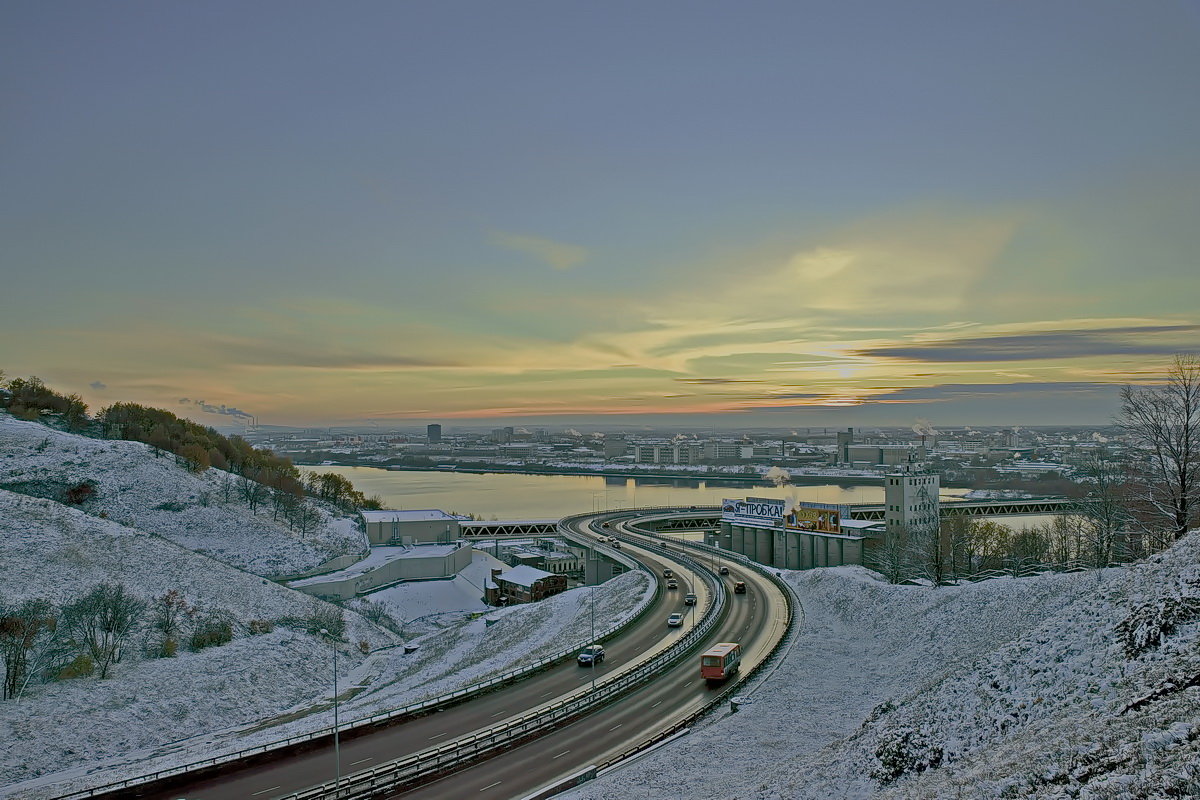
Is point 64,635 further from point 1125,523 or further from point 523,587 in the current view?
point 1125,523

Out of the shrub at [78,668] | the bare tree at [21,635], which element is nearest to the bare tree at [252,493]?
the bare tree at [21,635]

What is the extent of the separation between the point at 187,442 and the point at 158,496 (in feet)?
77.2

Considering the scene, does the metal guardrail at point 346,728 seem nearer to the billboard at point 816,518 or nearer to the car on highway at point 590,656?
the car on highway at point 590,656

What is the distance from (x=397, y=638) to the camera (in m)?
46.5

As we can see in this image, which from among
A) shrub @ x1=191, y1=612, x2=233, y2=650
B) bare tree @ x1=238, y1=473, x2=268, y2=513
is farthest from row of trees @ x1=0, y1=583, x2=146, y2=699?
bare tree @ x1=238, y1=473, x2=268, y2=513

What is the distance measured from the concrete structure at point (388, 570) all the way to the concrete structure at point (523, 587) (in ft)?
19.4

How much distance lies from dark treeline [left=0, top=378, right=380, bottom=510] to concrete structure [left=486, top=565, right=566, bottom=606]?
20555 mm

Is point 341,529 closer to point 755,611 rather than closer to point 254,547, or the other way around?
point 254,547

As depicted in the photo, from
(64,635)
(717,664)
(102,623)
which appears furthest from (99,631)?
(717,664)

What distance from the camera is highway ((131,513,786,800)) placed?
60.4 feet

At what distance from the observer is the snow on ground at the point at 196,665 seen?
25141mm

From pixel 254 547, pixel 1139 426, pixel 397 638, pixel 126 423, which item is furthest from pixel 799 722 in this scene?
pixel 126 423

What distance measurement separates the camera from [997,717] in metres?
15.2

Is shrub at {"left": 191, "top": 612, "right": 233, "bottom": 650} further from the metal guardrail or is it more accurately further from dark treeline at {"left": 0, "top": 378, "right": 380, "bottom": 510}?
dark treeline at {"left": 0, "top": 378, "right": 380, "bottom": 510}
